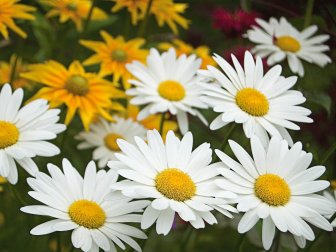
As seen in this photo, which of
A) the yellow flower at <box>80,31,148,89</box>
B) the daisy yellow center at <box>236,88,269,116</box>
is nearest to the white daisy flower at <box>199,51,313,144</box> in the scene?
the daisy yellow center at <box>236,88,269,116</box>

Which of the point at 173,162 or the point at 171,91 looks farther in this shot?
the point at 171,91

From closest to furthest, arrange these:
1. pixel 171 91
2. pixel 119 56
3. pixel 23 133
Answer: pixel 23 133, pixel 171 91, pixel 119 56

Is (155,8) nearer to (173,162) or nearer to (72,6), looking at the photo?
(72,6)

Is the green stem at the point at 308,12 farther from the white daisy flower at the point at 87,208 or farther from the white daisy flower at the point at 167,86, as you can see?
the white daisy flower at the point at 87,208

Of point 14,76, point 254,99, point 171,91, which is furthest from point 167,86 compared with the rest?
point 14,76

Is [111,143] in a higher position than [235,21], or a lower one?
lower

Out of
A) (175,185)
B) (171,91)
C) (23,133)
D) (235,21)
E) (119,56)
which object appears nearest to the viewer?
(175,185)

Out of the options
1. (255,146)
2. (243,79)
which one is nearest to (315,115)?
(243,79)

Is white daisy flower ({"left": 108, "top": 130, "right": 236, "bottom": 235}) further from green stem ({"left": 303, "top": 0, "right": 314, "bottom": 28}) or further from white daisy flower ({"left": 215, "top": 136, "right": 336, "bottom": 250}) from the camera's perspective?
green stem ({"left": 303, "top": 0, "right": 314, "bottom": 28})
